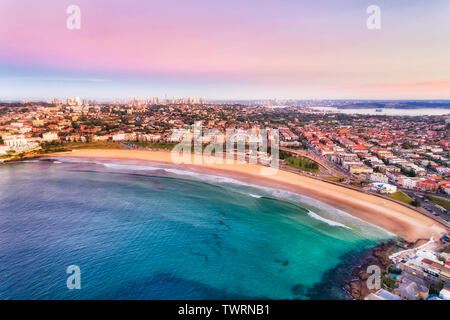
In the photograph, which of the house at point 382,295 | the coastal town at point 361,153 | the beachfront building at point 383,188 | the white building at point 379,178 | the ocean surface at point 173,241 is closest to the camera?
the house at point 382,295

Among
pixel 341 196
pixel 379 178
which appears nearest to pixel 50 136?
pixel 341 196

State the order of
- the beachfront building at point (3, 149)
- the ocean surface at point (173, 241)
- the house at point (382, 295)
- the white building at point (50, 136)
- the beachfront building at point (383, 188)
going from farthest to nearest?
the white building at point (50, 136), the beachfront building at point (3, 149), the beachfront building at point (383, 188), the ocean surface at point (173, 241), the house at point (382, 295)

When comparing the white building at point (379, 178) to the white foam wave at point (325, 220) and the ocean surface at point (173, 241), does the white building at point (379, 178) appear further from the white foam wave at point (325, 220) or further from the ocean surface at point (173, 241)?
the white foam wave at point (325, 220)

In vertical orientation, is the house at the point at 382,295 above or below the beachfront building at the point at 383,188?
below

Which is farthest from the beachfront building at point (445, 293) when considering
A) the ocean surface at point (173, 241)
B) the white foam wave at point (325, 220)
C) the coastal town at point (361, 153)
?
the white foam wave at point (325, 220)

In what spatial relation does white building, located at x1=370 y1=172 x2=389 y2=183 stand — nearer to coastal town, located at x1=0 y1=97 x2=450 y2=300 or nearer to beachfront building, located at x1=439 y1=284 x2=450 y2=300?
coastal town, located at x1=0 y1=97 x2=450 y2=300

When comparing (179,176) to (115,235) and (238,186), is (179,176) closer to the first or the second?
(238,186)

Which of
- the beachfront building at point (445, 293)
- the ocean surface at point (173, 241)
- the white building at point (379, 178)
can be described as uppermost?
the white building at point (379, 178)

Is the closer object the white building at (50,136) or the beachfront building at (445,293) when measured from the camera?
the beachfront building at (445,293)

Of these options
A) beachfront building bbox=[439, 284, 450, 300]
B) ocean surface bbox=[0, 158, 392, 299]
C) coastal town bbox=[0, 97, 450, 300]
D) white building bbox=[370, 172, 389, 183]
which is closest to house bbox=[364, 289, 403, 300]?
coastal town bbox=[0, 97, 450, 300]
